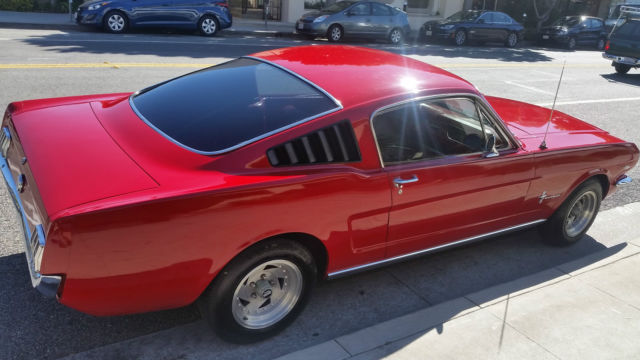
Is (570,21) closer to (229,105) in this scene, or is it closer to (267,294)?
(229,105)

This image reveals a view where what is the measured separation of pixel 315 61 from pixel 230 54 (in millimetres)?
10189

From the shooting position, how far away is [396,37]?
19.9 meters

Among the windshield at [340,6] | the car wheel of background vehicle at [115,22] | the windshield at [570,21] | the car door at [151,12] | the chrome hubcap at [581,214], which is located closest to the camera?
the chrome hubcap at [581,214]

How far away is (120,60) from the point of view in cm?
1133

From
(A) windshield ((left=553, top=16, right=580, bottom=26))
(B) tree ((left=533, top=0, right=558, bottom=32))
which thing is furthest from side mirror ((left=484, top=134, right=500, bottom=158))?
(B) tree ((left=533, top=0, right=558, bottom=32))

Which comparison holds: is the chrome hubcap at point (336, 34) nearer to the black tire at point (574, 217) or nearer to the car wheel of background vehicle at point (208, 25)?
the car wheel of background vehicle at point (208, 25)

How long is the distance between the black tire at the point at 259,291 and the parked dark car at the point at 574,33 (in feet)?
80.9

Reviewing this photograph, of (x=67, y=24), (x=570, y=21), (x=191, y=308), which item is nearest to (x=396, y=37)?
(x=570, y=21)

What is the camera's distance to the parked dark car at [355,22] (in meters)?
18.2

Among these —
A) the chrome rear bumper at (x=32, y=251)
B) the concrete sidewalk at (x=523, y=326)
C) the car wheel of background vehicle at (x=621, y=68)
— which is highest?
the chrome rear bumper at (x=32, y=251)

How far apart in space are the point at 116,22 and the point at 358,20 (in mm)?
7794

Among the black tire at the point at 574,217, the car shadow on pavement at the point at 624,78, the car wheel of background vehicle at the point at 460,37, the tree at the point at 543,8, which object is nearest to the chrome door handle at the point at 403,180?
the black tire at the point at 574,217

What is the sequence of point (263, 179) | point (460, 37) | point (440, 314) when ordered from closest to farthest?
point (263, 179) → point (440, 314) → point (460, 37)

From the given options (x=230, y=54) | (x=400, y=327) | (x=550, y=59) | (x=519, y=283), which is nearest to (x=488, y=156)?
(x=519, y=283)
